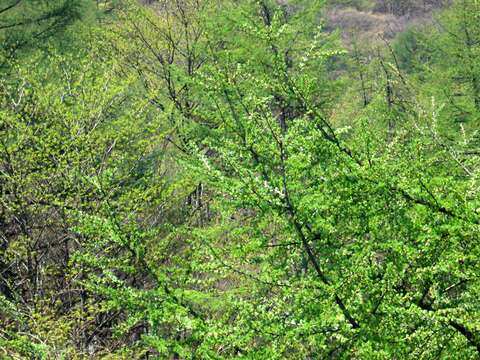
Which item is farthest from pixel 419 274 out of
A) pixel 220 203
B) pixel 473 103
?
pixel 473 103

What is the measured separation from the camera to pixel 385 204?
4305 mm

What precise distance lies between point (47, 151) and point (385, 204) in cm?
553

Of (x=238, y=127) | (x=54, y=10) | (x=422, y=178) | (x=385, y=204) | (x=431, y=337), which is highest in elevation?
(x=54, y=10)

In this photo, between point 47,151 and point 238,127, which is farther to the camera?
point 47,151

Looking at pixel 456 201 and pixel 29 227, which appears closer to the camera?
pixel 456 201

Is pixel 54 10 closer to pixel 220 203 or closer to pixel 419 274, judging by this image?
pixel 220 203

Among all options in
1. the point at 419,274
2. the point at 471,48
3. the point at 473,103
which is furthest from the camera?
the point at 471,48

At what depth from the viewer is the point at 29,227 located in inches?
315

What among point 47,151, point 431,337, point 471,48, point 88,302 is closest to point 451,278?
point 431,337

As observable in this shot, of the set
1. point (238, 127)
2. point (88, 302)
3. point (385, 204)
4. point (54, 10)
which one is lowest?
point (88, 302)

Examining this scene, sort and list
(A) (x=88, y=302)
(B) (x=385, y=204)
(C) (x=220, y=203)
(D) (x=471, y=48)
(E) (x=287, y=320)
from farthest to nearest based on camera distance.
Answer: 1. (D) (x=471, y=48)
2. (A) (x=88, y=302)
3. (C) (x=220, y=203)
4. (B) (x=385, y=204)
5. (E) (x=287, y=320)

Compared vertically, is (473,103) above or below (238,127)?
below

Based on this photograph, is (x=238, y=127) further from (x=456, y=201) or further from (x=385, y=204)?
(x=456, y=201)

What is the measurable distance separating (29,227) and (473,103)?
1146cm
